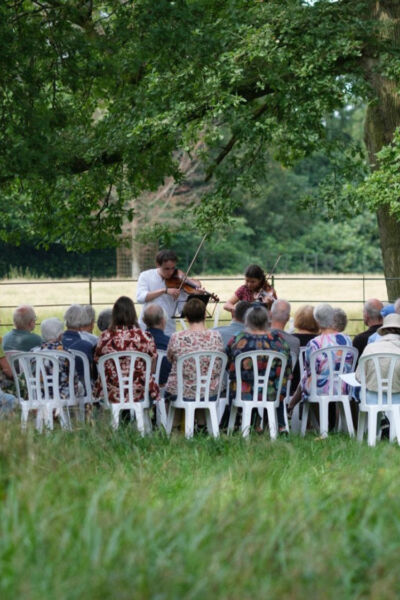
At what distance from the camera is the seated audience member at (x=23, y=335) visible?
9.34 metres

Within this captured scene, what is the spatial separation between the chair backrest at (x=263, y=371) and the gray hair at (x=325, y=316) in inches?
28.6

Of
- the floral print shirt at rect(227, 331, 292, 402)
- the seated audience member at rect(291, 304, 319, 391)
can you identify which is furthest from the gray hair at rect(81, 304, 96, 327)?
the seated audience member at rect(291, 304, 319, 391)

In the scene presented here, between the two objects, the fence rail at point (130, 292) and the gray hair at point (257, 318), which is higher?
the gray hair at point (257, 318)

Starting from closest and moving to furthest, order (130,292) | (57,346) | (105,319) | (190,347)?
(190,347) < (57,346) < (105,319) < (130,292)

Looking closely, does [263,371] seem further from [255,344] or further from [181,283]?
[181,283]

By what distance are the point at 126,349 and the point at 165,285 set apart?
11.0ft

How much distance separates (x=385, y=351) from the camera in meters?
8.45

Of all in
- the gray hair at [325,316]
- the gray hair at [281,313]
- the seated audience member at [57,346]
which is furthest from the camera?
the gray hair at [281,313]

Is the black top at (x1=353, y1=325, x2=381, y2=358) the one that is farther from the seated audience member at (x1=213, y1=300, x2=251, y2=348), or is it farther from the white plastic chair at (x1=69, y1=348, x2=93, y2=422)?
the white plastic chair at (x1=69, y1=348, x2=93, y2=422)

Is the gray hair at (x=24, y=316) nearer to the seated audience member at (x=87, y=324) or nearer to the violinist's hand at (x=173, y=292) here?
the seated audience member at (x=87, y=324)

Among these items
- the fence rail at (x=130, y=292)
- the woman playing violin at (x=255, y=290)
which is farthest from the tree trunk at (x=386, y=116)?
the fence rail at (x=130, y=292)

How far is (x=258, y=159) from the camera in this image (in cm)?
1598

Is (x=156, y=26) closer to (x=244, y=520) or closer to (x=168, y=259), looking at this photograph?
(x=168, y=259)

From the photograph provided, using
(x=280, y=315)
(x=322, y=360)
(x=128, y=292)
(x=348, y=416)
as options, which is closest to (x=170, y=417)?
(x=280, y=315)
